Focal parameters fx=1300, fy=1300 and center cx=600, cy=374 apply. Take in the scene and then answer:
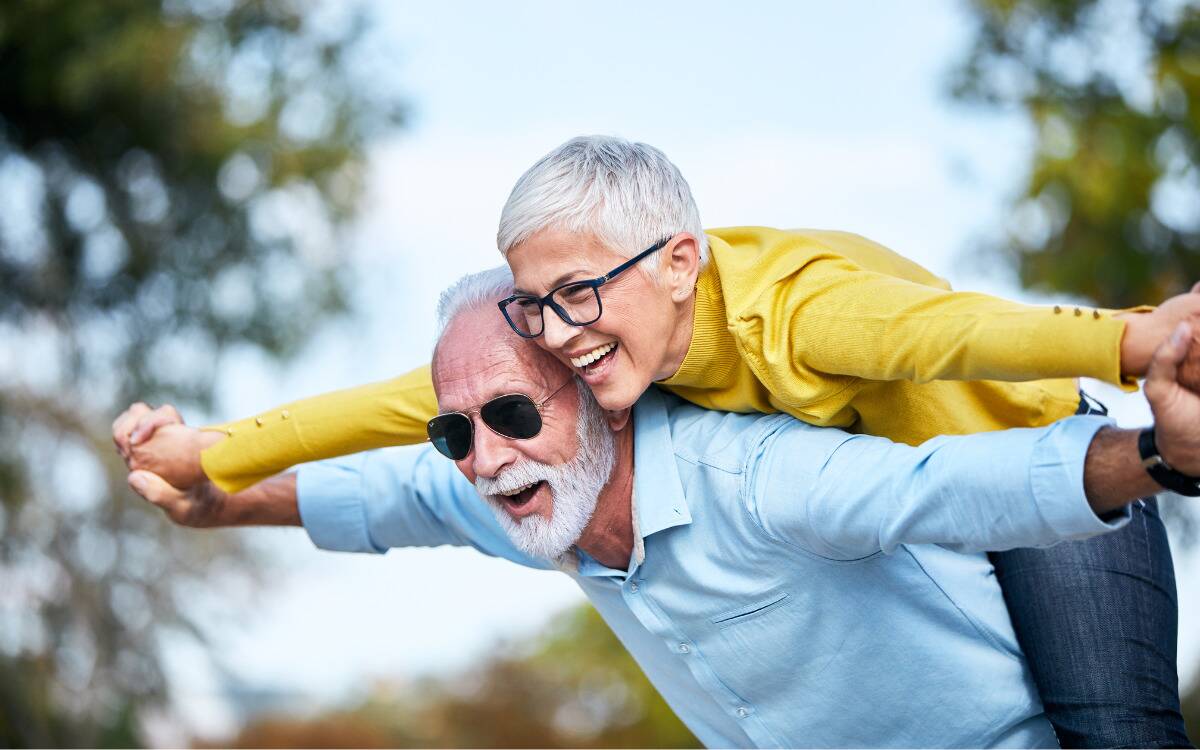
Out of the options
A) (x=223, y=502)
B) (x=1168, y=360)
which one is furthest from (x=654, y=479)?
(x=223, y=502)

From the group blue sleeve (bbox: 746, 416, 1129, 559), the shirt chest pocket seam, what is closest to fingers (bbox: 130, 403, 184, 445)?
the shirt chest pocket seam

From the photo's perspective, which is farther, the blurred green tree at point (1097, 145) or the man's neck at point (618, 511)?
the blurred green tree at point (1097, 145)

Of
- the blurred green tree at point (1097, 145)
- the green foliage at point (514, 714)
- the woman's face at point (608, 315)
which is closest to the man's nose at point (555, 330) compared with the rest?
the woman's face at point (608, 315)

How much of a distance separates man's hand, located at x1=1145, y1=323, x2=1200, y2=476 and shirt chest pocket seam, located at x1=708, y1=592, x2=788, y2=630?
108cm

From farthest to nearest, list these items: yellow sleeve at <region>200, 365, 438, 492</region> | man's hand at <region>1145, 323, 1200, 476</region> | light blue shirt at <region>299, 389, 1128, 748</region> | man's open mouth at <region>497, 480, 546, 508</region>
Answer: yellow sleeve at <region>200, 365, 438, 492</region>, man's open mouth at <region>497, 480, 546, 508</region>, light blue shirt at <region>299, 389, 1128, 748</region>, man's hand at <region>1145, 323, 1200, 476</region>

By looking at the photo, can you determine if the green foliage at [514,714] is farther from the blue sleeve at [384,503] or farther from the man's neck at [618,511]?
the man's neck at [618,511]

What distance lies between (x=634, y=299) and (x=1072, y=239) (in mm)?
8002

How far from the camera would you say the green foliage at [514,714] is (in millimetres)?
14883

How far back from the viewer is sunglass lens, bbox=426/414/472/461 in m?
3.05

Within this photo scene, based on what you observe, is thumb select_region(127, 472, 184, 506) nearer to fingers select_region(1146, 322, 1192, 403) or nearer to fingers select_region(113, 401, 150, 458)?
fingers select_region(113, 401, 150, 458)

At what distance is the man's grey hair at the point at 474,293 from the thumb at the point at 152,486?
3.48ft

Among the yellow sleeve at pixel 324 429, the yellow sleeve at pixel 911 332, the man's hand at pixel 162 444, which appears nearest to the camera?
the yellow sleeve at pixel 911 332

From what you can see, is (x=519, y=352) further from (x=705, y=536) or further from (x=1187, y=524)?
(x=1187, y=524)

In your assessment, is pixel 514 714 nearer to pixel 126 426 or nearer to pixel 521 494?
pixel 126 426
